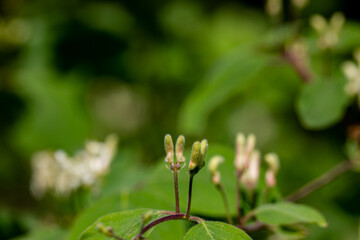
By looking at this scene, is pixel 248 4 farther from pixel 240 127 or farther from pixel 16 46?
pixel 16 46

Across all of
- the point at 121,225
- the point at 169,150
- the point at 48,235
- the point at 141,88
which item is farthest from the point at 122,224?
the point at 141,88

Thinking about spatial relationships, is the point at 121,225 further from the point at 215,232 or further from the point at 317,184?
the point at 317,184

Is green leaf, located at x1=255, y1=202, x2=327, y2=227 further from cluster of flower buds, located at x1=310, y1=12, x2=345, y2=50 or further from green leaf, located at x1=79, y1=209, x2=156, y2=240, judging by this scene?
cluster of flower buds, located at x1=310, y1=12, x2=345, y2=50

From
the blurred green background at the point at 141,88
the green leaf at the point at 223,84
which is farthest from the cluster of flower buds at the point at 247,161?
the blurred green background at the point at 141,88

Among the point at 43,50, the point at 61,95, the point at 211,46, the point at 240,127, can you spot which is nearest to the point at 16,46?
the point at 43,50

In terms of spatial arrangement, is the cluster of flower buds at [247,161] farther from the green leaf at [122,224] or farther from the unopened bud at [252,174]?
the green leaf at [122,224]

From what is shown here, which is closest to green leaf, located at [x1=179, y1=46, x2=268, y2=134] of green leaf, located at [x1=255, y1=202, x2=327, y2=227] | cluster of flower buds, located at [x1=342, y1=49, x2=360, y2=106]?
cluster of flower buds, located at [x1=342, y1=49, x2=360, y2=106]
